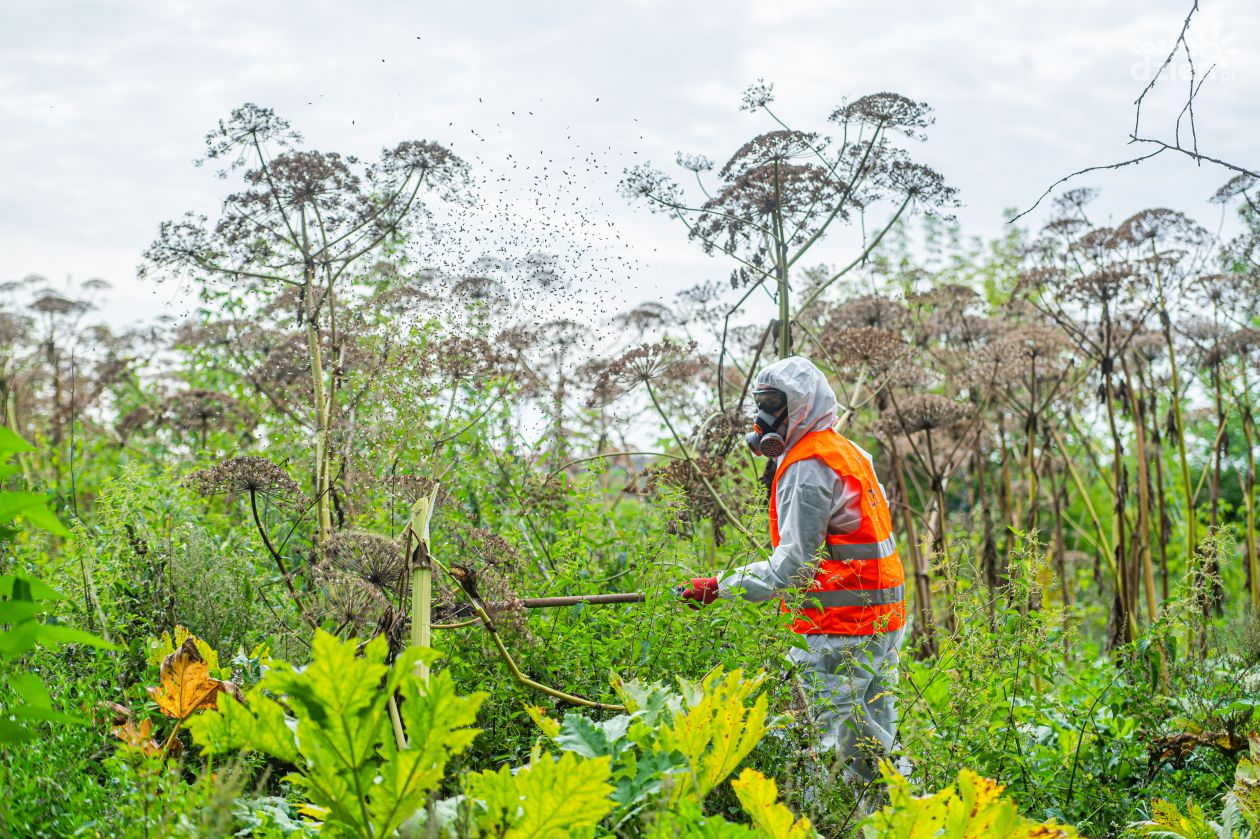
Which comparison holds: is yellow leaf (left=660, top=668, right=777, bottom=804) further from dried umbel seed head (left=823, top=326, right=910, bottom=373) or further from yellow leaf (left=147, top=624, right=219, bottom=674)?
dried umbel seed head (left=823, top=326, right=910, bottom=373)

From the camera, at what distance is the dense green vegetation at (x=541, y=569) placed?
6.18ft

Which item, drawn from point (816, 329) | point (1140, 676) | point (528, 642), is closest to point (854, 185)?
point (816, 329)

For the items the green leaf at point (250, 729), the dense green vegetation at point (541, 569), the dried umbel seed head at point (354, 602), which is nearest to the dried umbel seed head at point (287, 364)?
the dense green vegetation at point (541, 569)

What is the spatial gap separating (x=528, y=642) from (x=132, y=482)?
2065mm

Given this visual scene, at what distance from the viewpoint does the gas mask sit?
4129 mm

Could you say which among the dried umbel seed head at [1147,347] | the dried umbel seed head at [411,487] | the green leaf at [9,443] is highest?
the dried umbel seed head at [1147,347]

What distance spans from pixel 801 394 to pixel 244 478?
2.03 meters

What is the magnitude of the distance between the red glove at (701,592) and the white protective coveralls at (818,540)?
20 cm

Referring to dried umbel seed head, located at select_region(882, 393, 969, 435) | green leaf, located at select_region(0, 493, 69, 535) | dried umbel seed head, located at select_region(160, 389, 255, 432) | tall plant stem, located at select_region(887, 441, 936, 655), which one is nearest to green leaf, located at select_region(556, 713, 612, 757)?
green leaf, located at select_region(0, 493, 69, 535)

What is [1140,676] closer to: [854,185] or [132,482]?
[854,185]

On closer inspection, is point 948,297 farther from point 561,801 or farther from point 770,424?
point 561,801

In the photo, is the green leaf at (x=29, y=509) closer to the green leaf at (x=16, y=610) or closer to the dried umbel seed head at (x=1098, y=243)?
the green leaf at (x=16, y=610)

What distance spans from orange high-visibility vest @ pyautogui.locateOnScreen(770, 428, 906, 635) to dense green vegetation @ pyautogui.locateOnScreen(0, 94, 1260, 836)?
0.28m

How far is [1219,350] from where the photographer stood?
6570 millimetres
